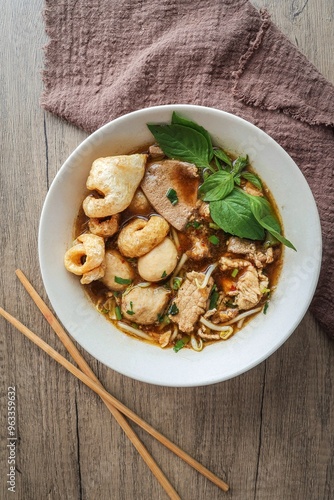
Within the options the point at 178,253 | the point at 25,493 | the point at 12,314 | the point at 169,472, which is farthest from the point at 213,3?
the point at 25,493

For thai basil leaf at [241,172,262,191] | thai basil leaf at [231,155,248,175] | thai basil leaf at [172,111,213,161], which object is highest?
thai basil leaf at [172,111,213,161]

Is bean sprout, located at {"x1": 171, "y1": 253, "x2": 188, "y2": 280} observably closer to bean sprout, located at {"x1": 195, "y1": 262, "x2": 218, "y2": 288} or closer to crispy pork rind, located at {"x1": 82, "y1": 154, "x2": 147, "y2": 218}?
bean sprout, located at {"x1": 195, "y1": 262, "x2": 218, "y2": 288}

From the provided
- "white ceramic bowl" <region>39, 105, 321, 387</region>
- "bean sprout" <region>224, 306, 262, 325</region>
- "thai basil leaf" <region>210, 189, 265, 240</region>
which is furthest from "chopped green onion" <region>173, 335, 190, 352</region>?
"thai basil leaf" <region>210, 189, 265, 240</region>

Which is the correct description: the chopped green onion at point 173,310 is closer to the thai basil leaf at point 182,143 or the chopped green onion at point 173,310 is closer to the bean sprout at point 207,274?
the bean sprout at point 207,274

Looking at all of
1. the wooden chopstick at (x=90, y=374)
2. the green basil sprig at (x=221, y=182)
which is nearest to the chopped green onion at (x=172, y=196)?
the green basil sprig at (x=221, y=182)

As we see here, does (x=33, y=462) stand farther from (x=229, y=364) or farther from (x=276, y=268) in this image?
(x=276, y=268)
